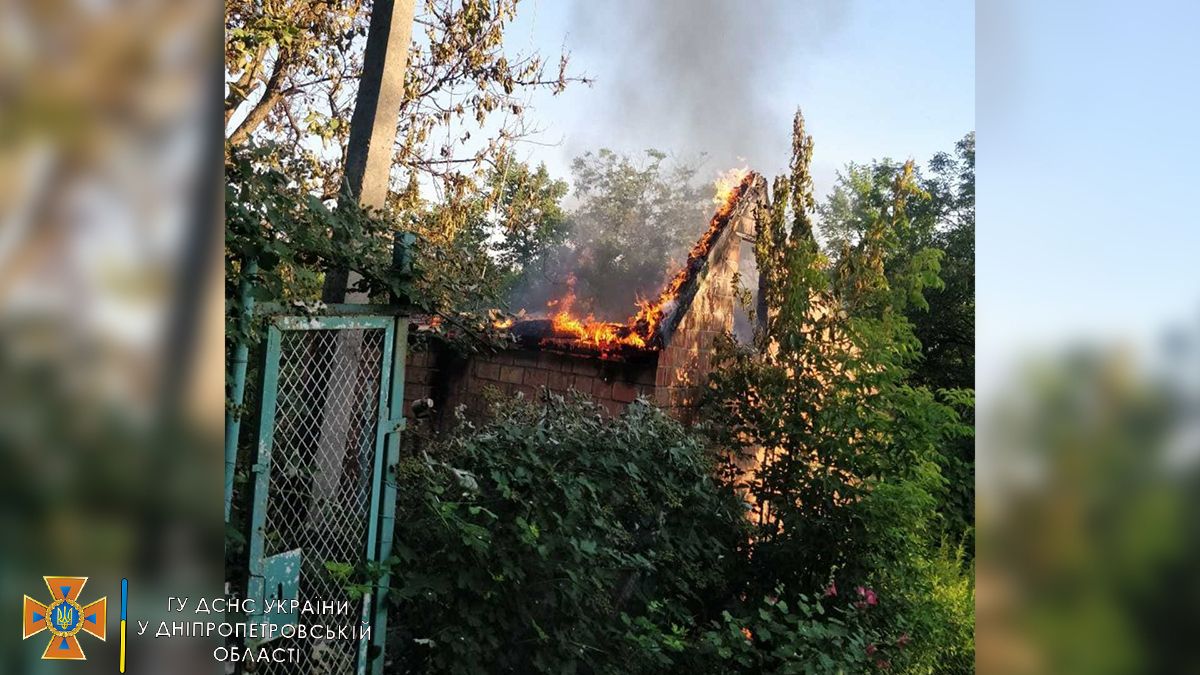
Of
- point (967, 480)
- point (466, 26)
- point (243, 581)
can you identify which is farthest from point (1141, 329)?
point (967, 480)

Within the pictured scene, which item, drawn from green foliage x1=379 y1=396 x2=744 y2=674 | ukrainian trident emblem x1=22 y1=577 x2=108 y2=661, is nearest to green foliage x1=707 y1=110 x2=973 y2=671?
green foliage x1=379 y1=396 x2=744 y2=674

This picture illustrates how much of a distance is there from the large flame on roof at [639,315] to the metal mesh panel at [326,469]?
8.71ft

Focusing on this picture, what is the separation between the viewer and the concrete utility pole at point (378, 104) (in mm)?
3938

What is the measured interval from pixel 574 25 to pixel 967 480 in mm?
7634

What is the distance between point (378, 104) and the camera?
13.1ft

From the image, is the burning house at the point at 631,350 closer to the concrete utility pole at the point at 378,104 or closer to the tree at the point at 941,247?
the concrete utility pole at the point at 378,104

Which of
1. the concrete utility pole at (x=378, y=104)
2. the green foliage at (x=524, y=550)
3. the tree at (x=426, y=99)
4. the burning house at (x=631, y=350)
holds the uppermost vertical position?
the tree at (x=426, y=99)

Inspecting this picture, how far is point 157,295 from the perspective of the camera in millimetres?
492

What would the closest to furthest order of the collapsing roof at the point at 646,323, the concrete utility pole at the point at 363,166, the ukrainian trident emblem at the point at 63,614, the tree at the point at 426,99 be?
the ukrainian trident emblem at the point at 63,614 < the concrete utility pole at the point at 363,166 < the collapsing roof at the point at 646,323 < the tree at the point at 426,99

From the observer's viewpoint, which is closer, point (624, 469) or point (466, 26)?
point (624, 469)

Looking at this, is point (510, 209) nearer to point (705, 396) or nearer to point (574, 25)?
point (705, 396)

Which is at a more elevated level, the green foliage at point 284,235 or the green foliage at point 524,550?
the green foliage at point 284,235


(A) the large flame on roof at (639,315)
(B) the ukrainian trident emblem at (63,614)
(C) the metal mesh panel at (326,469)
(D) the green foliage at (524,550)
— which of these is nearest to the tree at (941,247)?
(A) the large flame on roof at (639,315)

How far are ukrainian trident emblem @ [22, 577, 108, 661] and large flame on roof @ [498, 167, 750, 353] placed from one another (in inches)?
219
